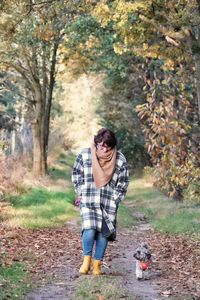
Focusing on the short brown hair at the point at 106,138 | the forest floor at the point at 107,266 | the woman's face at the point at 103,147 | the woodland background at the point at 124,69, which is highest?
the woodland background at the point at 124,69

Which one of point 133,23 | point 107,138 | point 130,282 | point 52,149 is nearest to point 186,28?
point 133,23

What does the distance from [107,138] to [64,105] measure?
45.2m

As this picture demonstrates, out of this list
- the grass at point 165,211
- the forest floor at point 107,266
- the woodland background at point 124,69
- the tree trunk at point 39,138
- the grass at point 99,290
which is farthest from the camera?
the tree trunk at point 39,138

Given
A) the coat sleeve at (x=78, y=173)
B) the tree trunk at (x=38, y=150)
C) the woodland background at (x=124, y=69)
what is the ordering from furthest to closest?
1. the tree trunk at (x=38, y=150)
2. the woodland background at (x=124, y=69)
3. the coat sleeve at (x=78, y=173)

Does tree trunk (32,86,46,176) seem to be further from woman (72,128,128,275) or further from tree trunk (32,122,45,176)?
woman (72,128,128,275)

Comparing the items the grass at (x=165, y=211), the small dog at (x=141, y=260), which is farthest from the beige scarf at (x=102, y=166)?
the grass at (x=165, y=211)

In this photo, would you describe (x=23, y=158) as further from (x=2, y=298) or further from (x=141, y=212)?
(x=2, y=298)

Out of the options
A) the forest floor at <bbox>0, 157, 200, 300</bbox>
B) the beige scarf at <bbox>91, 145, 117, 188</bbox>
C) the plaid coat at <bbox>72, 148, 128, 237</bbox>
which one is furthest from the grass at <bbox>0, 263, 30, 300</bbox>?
the beige scarf at <bbox>91, 145, 117, 188</bbox>

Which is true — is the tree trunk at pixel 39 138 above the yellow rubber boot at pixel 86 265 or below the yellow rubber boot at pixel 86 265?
above

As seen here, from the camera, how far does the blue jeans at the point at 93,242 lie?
792cm

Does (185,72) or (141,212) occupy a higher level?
(185,72)

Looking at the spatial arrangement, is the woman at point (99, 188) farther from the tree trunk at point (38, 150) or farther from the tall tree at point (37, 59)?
the tree trunk at point (38, 150)

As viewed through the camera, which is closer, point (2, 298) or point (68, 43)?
point (2, 298)

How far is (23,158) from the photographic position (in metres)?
27.4
